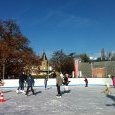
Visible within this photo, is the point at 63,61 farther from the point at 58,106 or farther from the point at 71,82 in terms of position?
the point at 58,106

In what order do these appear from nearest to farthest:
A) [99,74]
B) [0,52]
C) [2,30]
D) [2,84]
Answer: [2,84], [0,52], [2,30], [99,74]

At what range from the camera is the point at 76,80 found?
183ft

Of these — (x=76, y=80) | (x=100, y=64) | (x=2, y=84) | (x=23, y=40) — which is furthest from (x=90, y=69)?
(x=2, y=84)

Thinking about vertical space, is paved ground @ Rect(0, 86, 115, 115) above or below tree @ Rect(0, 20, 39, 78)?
below

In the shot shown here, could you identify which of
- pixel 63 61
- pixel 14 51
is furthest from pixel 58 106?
pixel 63 61

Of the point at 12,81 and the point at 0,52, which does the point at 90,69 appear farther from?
the point at 12,81

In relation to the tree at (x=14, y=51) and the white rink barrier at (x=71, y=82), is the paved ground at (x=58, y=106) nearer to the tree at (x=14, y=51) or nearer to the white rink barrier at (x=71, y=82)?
the white rink barrier at (x=71, y=82)

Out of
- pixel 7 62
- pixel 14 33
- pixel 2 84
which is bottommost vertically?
pixel 2 84

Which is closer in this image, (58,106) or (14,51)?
(58,106)

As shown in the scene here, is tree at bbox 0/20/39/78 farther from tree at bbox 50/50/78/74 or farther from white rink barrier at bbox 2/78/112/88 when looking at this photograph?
tree at bbox 50/50/78/74

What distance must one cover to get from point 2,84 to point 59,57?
205 feet

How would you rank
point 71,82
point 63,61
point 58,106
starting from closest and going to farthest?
1. point 58,106
2. point 71,82
3. point 63,61

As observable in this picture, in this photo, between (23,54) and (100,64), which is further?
(100,64)

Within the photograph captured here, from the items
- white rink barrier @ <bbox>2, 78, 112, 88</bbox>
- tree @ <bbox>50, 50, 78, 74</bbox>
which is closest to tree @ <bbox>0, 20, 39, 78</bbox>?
white rink barrier @ <bbox>2, 78, 112, 88</bbox>
